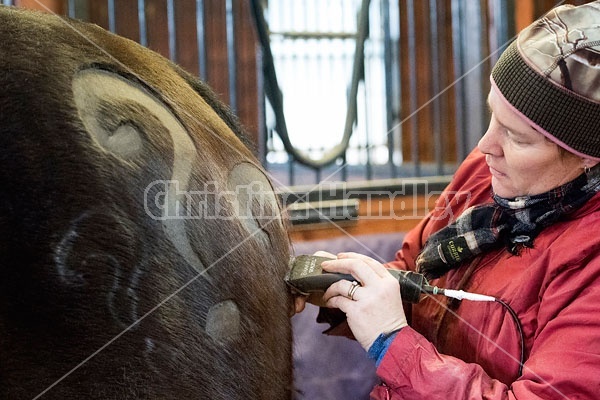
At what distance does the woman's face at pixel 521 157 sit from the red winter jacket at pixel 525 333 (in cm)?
5

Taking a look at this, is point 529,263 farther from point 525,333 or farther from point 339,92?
point 339,92

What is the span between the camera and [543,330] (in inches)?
31.4

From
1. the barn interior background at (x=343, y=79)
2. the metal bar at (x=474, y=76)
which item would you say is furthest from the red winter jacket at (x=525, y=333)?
the metal bar at (x=474, y=76)

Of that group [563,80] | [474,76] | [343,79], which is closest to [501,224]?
[563,80]

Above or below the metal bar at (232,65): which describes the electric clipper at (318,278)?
below

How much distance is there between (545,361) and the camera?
77 centimetres

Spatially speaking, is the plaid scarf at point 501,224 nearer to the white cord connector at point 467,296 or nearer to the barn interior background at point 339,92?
the white cord connector at point 467,296

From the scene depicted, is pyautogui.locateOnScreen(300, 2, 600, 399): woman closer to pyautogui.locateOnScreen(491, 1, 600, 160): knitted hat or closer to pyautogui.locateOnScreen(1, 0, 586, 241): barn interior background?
pyautogui.locateOnScreen(491, 1, 600, 160): knitted hat

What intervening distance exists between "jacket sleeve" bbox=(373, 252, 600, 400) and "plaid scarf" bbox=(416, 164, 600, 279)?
8cm

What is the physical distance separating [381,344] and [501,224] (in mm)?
230

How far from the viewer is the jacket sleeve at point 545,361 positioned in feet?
2.47

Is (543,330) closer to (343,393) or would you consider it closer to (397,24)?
(343,393)

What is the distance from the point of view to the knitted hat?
0.79 m

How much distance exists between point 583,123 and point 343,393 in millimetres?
729
